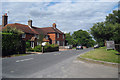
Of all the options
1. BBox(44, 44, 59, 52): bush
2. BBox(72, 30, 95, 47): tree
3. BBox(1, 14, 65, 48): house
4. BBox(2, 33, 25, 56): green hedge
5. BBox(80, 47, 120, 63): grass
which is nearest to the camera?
BBox(80, 47, 120, 63): grass

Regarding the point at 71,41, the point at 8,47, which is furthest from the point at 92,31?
the point at 71,41

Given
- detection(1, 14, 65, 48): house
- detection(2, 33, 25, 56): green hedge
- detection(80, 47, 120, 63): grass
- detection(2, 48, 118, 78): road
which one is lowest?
detection(2, 48, 118, 78): road

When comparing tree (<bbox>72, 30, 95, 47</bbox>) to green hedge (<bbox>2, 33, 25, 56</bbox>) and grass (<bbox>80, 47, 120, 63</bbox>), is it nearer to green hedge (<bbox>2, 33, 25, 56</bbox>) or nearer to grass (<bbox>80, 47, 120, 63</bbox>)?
green hedge (<bbox>2, 33, 25, 56</bbox>)

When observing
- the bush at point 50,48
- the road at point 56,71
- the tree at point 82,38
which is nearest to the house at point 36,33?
the bush at point 50,48

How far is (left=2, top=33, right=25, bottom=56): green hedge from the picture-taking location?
16669 millimetres

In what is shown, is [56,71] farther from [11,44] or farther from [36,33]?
[36,33]

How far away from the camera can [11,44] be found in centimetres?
1784

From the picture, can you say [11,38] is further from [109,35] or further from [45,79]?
[109,35]

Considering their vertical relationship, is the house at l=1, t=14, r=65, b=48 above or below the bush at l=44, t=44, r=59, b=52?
above

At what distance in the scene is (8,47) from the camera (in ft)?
56.6

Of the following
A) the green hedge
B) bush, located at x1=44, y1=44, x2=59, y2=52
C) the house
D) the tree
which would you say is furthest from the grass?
the tree

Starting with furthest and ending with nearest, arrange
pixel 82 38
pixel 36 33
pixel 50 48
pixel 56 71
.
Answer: pixel 82 38 → pixel 36 33 → pixel 50 48 → pixel 56 71

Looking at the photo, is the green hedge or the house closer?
the green hedge

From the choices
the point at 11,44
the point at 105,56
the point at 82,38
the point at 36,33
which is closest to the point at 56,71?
the point at 105,56
